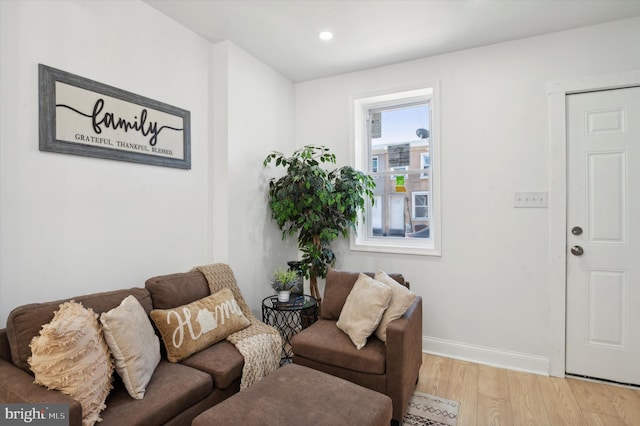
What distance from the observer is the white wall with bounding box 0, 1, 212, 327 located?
1736mm

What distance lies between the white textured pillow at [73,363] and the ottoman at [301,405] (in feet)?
1.37

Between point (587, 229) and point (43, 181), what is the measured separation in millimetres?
3616

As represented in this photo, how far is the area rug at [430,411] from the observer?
2051 mm

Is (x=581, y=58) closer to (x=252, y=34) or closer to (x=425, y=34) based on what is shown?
(x=425, y=34)

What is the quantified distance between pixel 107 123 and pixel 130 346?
1.35 metres

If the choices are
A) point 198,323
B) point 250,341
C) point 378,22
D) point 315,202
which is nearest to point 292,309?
point 250,341

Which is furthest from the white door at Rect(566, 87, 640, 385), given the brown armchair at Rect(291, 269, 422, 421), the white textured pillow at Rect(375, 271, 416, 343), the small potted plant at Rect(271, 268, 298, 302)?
the small potted plant at Rect(271, 268, 298, 302)

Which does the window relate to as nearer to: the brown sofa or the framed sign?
the framed sign

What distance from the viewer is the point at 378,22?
8.38ft

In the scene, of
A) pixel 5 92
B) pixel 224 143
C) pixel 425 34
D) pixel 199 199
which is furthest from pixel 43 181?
pixel 425 34

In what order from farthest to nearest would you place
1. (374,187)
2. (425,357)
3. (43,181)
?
(374,187) → (425,357) → (43,181)

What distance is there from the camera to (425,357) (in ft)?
9.91

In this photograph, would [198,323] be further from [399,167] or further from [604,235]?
[604,235]

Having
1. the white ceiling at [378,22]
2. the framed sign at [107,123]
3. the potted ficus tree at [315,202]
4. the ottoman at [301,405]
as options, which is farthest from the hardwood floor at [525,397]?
the white ceiling at [378,22]
